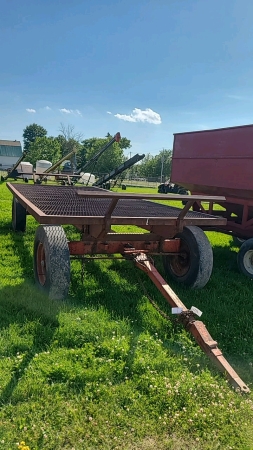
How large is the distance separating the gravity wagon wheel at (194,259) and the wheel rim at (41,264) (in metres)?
1.75

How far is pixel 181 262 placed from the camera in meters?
4.83

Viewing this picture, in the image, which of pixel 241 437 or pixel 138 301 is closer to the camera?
pixel 241 437

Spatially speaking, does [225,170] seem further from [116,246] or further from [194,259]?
[116,246]

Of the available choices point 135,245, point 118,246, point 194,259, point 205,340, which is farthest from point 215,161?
point 205,340

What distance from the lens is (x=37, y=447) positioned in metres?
2.01

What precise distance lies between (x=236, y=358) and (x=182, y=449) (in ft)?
4.30

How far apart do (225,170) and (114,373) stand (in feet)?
15.0

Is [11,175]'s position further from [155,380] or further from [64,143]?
[64,143]

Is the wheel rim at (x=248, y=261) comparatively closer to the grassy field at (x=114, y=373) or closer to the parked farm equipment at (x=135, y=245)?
the grassy field at (x=114, y=373)

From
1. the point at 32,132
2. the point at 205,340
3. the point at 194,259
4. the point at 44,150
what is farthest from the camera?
the point at 32,132

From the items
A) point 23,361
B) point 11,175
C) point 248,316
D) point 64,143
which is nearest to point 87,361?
point 23,361

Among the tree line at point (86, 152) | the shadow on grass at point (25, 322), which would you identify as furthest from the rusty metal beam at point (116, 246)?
the tree line at point (86, 152)

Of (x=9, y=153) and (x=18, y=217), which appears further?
(x=9, y=153)

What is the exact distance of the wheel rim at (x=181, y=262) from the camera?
15.4 ft
